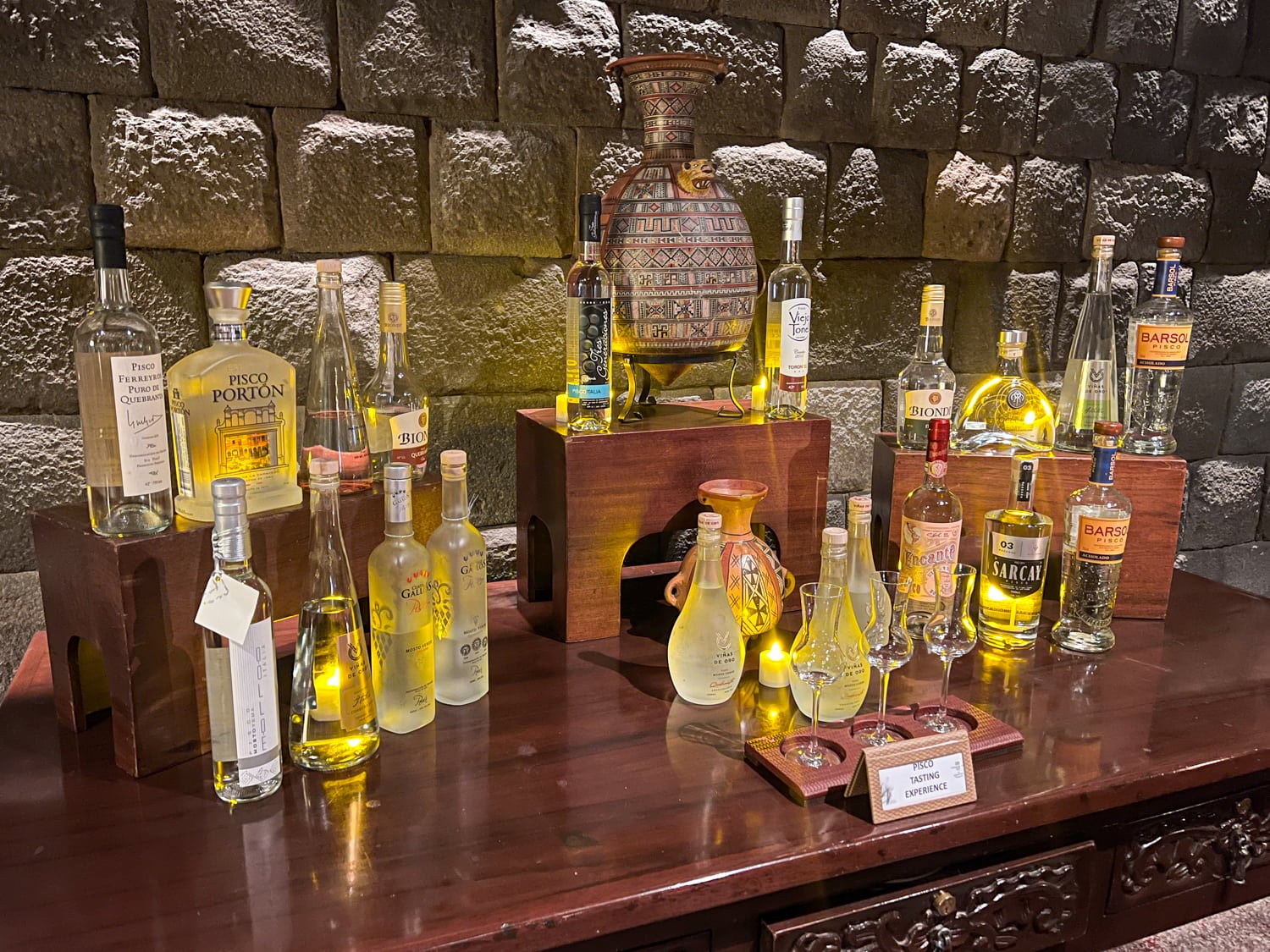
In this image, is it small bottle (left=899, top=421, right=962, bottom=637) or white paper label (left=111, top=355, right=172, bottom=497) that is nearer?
white paper label (left=111, top=355, right=172, bottom=497)

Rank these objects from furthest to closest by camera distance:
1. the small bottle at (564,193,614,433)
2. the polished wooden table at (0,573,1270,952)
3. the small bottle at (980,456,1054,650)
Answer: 1. the small bottle at (980,456,1054,650)
2. the small bottle at (564,193,614,433)
3. the polished wooden table at (0,573,1270,952)

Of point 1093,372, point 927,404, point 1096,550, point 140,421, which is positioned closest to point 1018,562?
point 1096,550

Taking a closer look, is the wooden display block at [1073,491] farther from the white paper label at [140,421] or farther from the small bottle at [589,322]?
the white paper label at [140,421]

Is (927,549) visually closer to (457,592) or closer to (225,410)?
(457,592)

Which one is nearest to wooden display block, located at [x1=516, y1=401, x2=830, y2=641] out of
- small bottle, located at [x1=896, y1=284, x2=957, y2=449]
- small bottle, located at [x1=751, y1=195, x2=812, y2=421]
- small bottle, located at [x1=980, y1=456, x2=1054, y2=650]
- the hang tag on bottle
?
small bottle, located at [x1=751, y1=195, x2=812, y2=421]

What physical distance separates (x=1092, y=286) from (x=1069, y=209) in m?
0.42

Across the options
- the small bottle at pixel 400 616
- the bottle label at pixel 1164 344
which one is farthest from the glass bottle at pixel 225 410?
the bottle label at pixel 1164 344

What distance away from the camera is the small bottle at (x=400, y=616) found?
1.04m

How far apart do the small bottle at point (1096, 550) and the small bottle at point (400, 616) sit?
2.99ft

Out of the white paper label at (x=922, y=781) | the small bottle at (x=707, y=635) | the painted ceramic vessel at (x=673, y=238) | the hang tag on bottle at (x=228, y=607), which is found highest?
the painted ceramic vessel at (x=673, y=238)

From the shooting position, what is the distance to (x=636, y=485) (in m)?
1.31

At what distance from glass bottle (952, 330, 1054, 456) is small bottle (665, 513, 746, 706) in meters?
0.55

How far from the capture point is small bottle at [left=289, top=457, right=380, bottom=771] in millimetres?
1007

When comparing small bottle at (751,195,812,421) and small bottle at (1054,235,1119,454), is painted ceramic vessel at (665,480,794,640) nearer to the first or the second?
small bottle at (751,195,812,421)
